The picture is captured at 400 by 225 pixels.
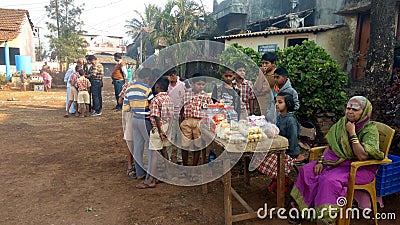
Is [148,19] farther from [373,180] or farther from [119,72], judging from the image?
[373,180]

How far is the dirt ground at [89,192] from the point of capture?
3146mm

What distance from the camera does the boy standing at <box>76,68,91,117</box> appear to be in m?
8.52

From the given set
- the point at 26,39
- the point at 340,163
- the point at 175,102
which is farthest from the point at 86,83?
the point at 26,39

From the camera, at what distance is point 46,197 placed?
3605 millimetres

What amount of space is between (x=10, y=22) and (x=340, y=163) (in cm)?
2098

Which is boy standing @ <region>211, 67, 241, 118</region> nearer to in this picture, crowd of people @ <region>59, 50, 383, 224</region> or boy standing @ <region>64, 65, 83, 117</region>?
crowd of people @ <region>59, 50, 383, 224</region>

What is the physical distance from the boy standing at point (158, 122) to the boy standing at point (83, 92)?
5.44m

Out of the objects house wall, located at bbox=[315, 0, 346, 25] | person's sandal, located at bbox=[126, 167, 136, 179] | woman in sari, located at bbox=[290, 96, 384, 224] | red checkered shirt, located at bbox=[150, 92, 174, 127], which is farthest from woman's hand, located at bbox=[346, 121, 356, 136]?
house wall, located at bbox=[315, 0, 346, 25]

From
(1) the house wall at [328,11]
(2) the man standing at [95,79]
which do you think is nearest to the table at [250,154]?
(2) the man standing at [95,79]

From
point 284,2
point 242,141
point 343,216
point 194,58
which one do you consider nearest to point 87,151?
point 194,58

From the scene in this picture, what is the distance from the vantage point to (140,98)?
378 centimetres

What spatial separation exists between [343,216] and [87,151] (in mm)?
4375

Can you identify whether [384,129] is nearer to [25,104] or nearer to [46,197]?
[46,197]

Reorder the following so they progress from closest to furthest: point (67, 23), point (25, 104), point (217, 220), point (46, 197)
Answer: point (217, 220)
point (46, 197)
point (25, 104)
point (67, 23)
